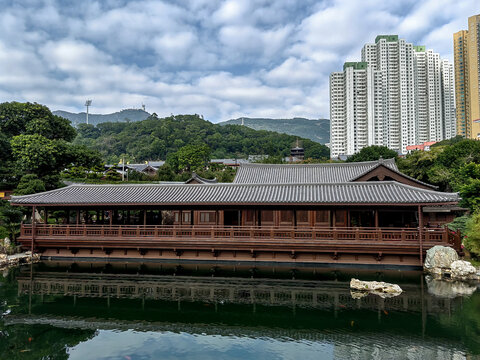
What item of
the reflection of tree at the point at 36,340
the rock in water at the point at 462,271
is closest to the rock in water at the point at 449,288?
the rock in water at the point at 462,271

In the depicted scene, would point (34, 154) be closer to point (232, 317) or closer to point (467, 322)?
point (232, 317)

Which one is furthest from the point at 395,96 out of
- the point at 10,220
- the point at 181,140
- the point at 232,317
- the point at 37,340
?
the point at 37,340

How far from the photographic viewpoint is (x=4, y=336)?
462 inches

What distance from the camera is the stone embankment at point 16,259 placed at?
2120 centimetres

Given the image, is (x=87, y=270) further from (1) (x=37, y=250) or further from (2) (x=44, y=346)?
(2) (x=44, y=346)

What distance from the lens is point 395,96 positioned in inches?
4483

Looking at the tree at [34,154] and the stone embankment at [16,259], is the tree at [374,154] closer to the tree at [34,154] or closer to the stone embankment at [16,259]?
the tree at [34,154]

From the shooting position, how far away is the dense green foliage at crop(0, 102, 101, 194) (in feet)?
103

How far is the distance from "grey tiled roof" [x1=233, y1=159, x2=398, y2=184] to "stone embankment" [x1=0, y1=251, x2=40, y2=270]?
680 inches

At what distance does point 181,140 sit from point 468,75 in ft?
297

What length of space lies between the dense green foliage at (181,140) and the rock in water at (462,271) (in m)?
88.6

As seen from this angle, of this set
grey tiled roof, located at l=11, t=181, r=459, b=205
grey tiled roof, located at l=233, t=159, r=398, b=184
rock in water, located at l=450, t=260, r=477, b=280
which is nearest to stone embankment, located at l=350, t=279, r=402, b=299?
rock in water, located at l=450, t=260, r=477, b=280

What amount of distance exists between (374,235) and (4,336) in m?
17.7

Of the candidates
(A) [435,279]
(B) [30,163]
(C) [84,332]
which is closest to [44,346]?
(C) [84,332]
